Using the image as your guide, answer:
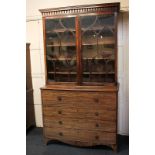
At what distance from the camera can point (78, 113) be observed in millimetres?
2619

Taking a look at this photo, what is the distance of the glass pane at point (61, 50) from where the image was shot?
2.73 m

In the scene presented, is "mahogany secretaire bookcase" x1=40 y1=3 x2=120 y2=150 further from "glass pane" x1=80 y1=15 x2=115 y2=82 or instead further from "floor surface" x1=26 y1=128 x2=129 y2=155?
"floor surface" x1=26 y1=128 x2=129 y2=155

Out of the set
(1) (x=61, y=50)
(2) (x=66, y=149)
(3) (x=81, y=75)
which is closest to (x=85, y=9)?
(1) (x=61, y=50)

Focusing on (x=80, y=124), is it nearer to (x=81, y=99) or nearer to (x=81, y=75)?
(x=81, y=99)

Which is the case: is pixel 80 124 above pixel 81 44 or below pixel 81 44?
below

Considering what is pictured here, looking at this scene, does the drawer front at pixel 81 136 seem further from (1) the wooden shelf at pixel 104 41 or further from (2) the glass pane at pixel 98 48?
(1) the wooden shelf at pixel 104 41

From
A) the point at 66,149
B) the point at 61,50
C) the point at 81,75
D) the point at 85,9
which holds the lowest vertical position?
the point at 66,149

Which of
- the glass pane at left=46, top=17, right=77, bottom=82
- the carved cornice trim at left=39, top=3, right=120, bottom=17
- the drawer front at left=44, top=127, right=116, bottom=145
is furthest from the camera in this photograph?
the glass pane at left=46, top=17, right=77, bottom=82

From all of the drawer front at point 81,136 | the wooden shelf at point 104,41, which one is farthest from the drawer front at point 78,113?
the wooden shelf at point 104,41

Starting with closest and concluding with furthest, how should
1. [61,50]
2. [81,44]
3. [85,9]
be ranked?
[85,9]
[81,44]
[61,50]

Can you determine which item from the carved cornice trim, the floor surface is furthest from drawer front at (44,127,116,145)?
the carved cornice trim

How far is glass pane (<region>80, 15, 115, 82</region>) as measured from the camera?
Result: 2.59 m

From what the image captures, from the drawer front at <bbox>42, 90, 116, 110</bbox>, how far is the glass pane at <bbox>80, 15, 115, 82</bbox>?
0.28 metres

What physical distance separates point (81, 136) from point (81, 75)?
88 cm
